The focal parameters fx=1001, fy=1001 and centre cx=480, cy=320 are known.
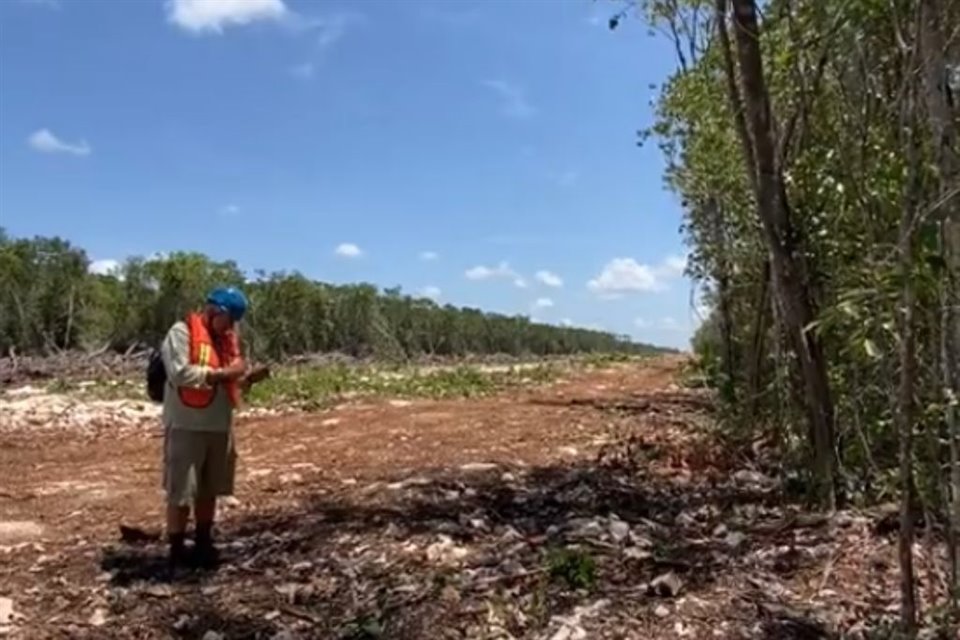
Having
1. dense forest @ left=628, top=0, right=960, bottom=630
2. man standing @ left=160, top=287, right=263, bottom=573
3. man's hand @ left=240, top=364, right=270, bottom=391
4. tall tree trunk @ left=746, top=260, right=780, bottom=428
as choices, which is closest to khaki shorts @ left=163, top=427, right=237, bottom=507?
man standing @ left=160, top=287, right=263, bottom=573

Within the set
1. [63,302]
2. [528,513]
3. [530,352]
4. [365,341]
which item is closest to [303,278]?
[365,341]

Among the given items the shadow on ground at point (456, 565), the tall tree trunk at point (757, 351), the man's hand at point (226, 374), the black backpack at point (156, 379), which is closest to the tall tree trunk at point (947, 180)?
the shadow on ground at point (456, 565)

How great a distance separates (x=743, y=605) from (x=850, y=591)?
0.55m

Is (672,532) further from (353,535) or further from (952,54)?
(952,54)

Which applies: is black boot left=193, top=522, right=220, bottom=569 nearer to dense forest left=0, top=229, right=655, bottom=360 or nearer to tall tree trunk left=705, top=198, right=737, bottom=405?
tall tree trunk left=705, top=198, right=737, bottom=405

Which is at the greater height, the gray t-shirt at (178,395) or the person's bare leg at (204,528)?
the gray t-shirt at (178,395)

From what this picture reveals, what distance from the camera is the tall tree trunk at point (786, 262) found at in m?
5.85

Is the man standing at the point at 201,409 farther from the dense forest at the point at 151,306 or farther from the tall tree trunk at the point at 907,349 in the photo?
the dense forest at the point at 151,306

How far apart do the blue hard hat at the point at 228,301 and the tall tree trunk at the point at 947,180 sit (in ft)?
11.6

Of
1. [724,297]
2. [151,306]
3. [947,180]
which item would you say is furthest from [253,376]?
[151,306]

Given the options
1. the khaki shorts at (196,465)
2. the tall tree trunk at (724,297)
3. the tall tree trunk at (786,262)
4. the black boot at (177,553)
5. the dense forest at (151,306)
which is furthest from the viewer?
the dense forest at (151,306)

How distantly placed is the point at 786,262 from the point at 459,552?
2.53 m

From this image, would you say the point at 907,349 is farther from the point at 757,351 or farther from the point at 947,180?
the point at 757,351

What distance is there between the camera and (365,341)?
5181 cm
